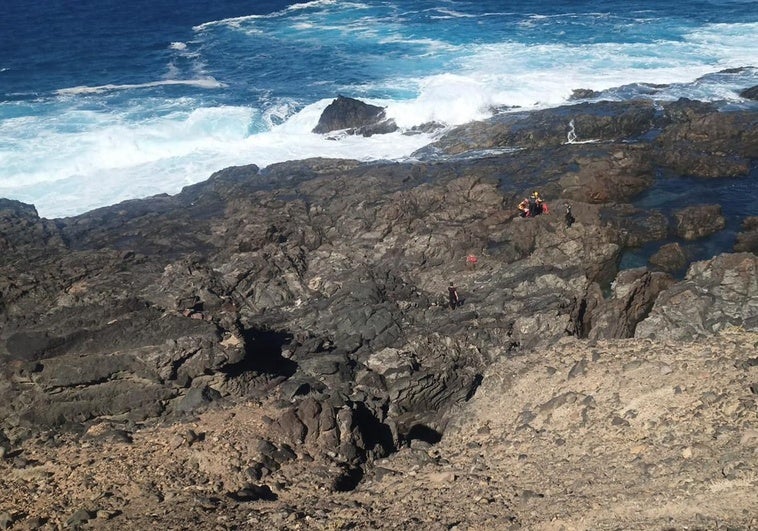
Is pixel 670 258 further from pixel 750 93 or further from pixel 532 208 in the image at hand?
pixel 750 93

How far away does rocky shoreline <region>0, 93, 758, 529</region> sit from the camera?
14266 mm

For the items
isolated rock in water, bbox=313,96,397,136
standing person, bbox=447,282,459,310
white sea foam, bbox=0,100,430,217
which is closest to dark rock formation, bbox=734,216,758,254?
standing person, bbox=447,282,459,310

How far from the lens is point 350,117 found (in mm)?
42406

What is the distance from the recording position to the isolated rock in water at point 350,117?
42031 mm

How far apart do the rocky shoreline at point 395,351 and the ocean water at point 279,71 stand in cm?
946

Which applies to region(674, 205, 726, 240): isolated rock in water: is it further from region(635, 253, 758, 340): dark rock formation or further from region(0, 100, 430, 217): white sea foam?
region(0, 100, 430, 217): white sea foam

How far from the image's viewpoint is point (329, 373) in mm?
20125

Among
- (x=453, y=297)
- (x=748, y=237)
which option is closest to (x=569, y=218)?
(x=453, y=297)

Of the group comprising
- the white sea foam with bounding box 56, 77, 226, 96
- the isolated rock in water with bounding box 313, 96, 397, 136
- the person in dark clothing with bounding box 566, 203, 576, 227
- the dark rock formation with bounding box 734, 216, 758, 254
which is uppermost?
the white sea foam with bounding box 56, 77, 226, 96

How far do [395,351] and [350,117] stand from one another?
24.6m

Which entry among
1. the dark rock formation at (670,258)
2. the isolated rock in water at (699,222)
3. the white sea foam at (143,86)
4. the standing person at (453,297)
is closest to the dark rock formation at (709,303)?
the dark rock formation at (670,258)

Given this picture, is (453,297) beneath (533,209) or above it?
beneath

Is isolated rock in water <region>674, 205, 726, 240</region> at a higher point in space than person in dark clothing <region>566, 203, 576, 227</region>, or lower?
lower

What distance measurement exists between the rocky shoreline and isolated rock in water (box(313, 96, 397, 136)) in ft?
32.8
